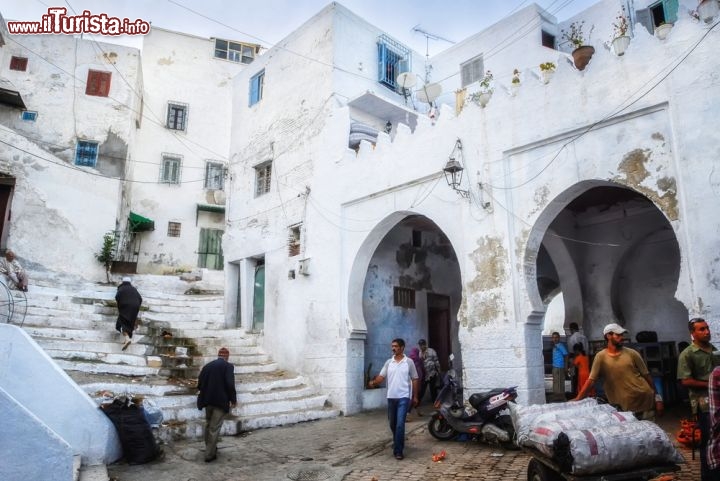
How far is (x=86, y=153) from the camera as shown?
19406 mm

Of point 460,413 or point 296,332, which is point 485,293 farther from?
point 296,332

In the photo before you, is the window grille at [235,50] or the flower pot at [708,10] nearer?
the flower pot at [708,10]

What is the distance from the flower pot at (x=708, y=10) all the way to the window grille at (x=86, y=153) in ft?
64.1

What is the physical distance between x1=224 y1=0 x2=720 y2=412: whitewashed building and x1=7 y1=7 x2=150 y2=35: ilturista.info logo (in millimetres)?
8404

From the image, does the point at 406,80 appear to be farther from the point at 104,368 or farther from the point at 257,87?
the point at 104,368

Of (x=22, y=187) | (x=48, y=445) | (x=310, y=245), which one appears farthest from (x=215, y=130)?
(x=48, y=445)

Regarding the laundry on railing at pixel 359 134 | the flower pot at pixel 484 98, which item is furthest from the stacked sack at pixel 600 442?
the laundry on railing at pixel 359 134

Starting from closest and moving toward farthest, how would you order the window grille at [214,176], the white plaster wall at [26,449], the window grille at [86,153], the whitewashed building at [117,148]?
the white plaster wall at [26,449] → the whitewashed building at [117,148] → the window grille at [86,153] → the window grille at [214,176]

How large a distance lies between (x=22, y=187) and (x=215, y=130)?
9.45 meters

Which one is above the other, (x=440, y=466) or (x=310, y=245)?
(x=310, y=245)

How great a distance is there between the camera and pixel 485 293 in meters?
8.01

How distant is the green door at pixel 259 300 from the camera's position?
1367 cm

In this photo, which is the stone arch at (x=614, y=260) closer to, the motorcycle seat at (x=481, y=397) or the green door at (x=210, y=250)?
the motorcycle seat at (x=481, y=397)

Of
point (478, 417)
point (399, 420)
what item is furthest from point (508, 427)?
point (399, 420)
